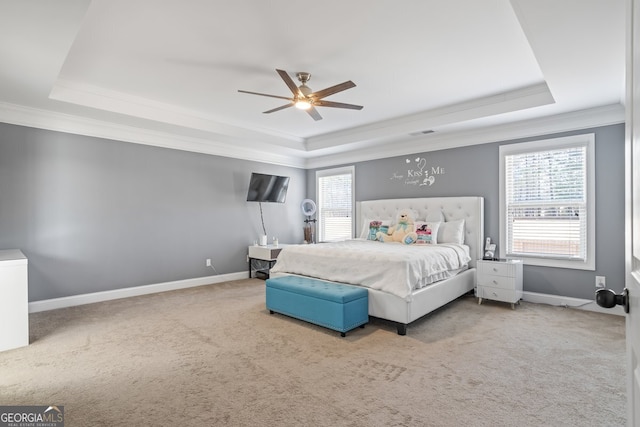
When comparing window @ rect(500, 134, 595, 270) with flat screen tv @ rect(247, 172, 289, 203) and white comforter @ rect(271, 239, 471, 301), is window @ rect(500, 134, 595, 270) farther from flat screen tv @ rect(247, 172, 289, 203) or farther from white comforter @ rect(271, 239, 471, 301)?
flat screen tv @ rect(247, 172, 289, 203)

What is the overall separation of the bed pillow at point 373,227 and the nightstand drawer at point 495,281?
5.16ft

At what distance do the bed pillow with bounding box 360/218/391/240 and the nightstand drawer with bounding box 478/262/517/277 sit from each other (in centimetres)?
153

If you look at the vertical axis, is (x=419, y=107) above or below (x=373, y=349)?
above

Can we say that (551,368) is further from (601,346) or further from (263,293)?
(263,293)

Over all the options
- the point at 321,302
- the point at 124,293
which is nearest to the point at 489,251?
the point at 321,302

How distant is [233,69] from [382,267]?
2601mm

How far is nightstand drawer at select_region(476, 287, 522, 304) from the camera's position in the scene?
4.18 metres

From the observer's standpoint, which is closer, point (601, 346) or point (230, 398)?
point (230, 398)

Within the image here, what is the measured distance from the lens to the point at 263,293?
5090mm

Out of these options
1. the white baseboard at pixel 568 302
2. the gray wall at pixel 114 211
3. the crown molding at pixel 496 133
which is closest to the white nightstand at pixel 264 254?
the gray wall at pixel 114 211

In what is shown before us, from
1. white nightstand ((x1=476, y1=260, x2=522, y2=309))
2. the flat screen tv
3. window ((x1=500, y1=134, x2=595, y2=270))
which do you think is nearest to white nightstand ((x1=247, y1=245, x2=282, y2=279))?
the flat screen tv

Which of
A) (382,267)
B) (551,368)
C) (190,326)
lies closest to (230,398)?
(190,326)

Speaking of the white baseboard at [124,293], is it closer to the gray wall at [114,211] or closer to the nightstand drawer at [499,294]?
the gray wall at [114,211]

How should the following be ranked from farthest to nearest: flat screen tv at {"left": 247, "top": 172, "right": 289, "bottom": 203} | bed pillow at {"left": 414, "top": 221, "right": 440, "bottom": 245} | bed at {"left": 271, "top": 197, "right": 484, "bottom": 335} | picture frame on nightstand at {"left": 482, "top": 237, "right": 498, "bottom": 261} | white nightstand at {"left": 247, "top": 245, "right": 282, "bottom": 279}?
flat screen tv at {"left": 247, "top": 172, "right": 289, "bottom": 203} → white nightstand at {"left": 247, "top": 245, "right": 282, "bottom": 279} → bed pillow at {"left": 414, "top": 221, "right": 440, "bottom": 245} → picture frame on nightstand at {"left": 482, "top": 237, "right": 498, "bottom": 261} → bed at {"left": 271, "top": 197, "right": 484, "bottom": 335}
